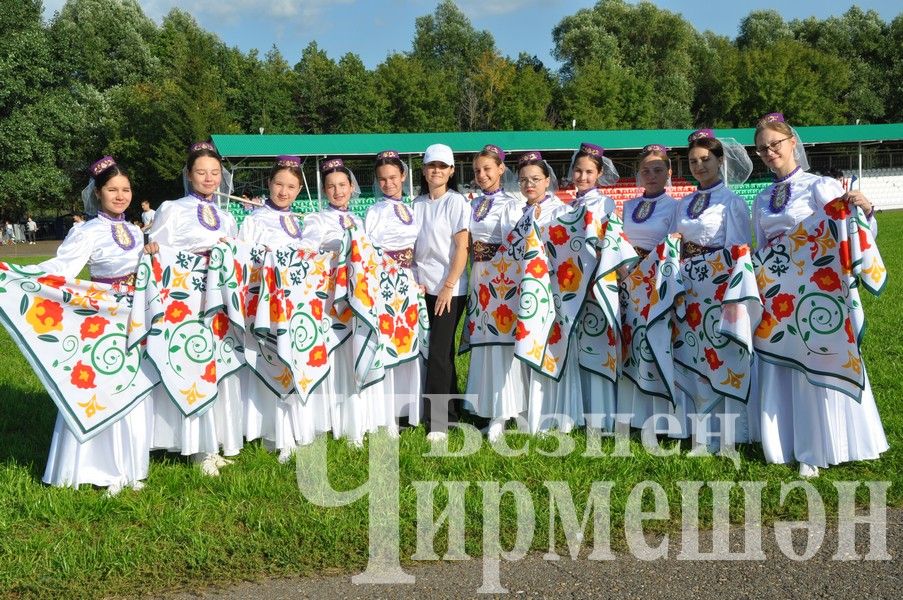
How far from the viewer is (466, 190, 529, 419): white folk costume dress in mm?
5109

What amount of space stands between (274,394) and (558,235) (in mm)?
2055

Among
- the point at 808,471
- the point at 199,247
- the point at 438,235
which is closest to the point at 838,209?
the point at 808,471

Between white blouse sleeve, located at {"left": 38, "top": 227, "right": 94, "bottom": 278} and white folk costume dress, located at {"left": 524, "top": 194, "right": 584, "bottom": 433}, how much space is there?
8.60ft

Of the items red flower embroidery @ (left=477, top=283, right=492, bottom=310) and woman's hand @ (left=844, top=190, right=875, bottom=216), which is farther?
red flower embroidery @ (left=477, top=283, right=492, bottom=310)

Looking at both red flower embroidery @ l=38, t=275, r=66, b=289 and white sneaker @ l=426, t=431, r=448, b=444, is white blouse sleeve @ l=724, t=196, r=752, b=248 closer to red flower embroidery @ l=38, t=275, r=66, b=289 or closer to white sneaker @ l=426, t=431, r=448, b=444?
white sneaker @ l=426, t=431, r=448, b=444

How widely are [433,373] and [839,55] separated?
194 feet

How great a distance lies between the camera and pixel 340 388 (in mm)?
5184

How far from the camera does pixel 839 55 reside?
179 feet

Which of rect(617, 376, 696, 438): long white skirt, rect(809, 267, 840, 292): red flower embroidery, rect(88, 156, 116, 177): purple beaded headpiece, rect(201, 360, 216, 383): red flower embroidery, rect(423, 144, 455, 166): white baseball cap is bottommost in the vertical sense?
rect(617, 376, 696, 438): long white skirt

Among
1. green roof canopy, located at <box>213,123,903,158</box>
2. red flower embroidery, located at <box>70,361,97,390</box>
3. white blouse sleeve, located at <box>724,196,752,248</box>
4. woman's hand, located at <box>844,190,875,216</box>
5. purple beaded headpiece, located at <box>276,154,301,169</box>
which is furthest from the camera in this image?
green roof canopy, located at <box>213,123,903,158</box>

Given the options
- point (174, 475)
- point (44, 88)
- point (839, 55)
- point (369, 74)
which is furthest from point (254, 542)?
point (839, 55)

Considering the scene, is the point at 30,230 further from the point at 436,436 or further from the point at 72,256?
the point at 436,436

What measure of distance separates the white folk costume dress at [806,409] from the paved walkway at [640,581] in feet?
2.75

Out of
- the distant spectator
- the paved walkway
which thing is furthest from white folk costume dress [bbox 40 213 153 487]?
the distant spectator
